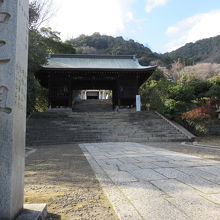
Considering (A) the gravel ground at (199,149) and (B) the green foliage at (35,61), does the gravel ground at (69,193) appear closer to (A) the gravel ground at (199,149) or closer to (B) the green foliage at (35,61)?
(A) the gravel ground at (199,149)

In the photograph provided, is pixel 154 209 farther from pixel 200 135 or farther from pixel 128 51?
pixel 128 51

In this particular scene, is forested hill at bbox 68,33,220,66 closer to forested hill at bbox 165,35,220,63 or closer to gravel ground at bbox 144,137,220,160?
forested hill at bbox 165,35,220,63

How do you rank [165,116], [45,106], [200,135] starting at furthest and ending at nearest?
[45,106] < [165,116] < [200,135]

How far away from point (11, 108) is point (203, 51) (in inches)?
2476

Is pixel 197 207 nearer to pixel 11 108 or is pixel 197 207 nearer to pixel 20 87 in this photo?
pixel 11 108

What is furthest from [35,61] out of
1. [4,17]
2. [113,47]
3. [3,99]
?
[113,47]

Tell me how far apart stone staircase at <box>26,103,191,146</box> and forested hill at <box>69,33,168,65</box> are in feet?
116

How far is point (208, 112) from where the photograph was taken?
480 inches

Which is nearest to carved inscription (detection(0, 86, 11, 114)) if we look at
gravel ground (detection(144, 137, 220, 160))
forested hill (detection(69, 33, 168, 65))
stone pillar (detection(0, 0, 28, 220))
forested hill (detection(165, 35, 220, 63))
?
stone pillar (detection(0, 0, 28, 220))

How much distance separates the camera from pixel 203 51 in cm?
5572

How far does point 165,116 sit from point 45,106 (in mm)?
12797

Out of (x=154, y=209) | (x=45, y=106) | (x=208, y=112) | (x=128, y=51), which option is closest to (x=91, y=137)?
(x=208, y=112)

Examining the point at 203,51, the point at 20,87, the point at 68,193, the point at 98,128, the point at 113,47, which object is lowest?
the point at 68,193

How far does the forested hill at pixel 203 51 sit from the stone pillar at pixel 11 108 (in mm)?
53243
